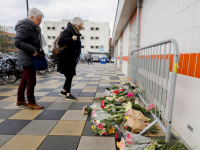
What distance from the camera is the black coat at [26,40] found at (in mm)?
2652

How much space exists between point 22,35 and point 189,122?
9.94 ft

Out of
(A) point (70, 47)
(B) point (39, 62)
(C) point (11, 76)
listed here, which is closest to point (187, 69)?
(A) point (70, 47)

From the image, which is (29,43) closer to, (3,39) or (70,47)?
(70,47)

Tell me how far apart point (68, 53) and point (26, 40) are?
2.98 ft

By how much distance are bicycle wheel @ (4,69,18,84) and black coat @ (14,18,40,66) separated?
149 inches

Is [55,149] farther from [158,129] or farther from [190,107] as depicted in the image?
[190,107]

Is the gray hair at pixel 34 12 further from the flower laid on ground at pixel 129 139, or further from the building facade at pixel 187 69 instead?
the flower laid on ground at pixel 129 139

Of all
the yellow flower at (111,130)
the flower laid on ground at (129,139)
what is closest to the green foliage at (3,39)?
the yellow flower at (111,130)

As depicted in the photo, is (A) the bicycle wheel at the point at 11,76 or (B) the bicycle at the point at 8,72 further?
(A) the bicycle wheel at the point at 11,76

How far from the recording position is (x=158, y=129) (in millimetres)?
2197

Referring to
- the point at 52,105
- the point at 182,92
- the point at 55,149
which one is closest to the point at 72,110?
the point at 52,105

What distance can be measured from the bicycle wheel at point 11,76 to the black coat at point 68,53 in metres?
3.67

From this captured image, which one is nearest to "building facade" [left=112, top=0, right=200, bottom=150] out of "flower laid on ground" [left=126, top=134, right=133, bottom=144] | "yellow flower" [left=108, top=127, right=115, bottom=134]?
"flower laid on ground" [left=126, top=134, right=133, bottom=144]

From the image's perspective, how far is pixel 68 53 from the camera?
3.32 meters
